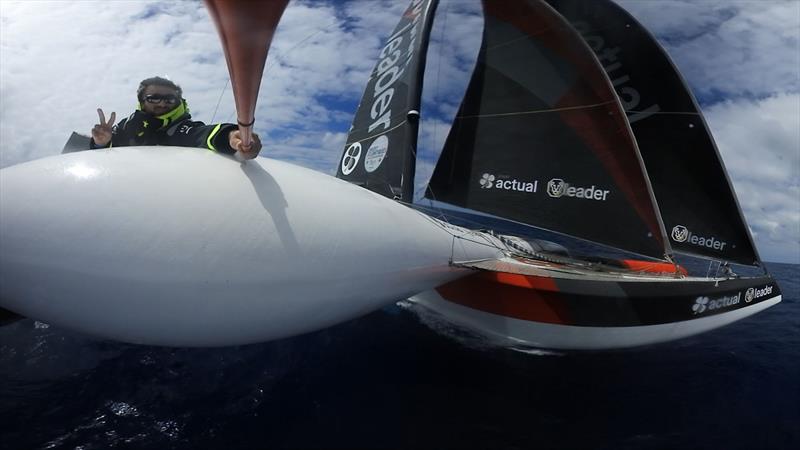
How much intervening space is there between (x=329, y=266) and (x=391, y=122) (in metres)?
6.46

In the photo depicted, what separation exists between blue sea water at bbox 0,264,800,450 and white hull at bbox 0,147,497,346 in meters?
1.00

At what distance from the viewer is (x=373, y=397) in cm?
389

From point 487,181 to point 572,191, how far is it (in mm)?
1573

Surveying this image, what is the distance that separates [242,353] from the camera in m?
4.54

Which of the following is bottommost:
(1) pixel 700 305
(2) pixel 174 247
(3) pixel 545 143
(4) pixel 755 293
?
(1) pixel 700 305

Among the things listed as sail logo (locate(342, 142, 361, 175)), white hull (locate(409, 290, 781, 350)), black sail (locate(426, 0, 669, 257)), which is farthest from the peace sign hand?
sail logo (locate(342, 142, 361, 175))

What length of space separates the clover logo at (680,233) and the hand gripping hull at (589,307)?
121 cm

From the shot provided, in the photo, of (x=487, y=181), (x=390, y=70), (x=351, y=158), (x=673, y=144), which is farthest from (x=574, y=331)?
(x=390, y=70)

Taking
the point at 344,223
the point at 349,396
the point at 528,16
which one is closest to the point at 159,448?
the point at 349,396

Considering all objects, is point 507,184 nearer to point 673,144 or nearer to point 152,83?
point 673,144

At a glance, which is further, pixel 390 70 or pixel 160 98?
pixel 390 70

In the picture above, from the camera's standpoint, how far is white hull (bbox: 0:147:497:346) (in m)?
2.24

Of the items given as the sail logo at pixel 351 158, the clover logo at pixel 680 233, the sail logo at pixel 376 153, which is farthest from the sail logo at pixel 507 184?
the sail logo at pixel 351 158

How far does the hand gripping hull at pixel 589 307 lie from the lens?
16.4 feet
